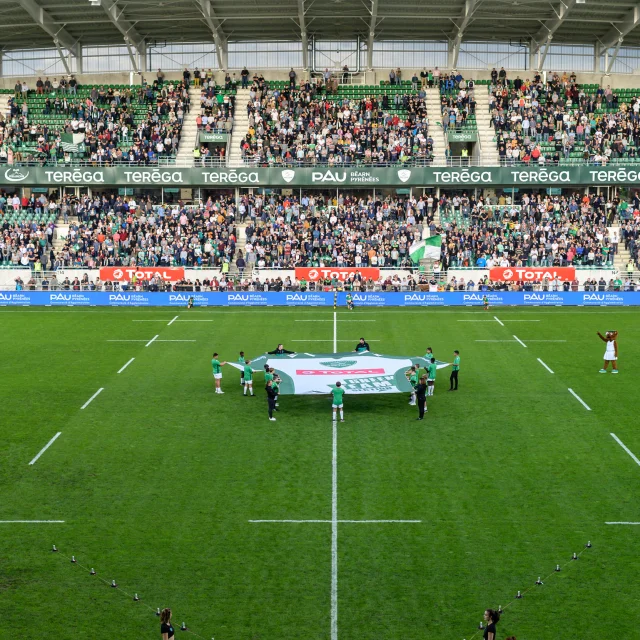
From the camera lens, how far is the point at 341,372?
29.3 metres

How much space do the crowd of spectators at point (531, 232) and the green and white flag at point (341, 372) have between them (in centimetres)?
2880

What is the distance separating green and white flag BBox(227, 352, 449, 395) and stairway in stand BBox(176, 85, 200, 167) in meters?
36.8

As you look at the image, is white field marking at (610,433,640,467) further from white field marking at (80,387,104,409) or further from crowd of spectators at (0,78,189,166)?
crowd of spectators at (0,78,189,166)

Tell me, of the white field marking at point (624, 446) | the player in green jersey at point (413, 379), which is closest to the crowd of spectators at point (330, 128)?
the player in green jersey at point (413, 379)

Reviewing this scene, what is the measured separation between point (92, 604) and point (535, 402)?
1775 centimetres

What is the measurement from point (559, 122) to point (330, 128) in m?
16.9

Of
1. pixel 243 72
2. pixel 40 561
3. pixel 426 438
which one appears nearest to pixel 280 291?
pixel 243 72

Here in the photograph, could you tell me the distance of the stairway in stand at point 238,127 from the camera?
216 feet

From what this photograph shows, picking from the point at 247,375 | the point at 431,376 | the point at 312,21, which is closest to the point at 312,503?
the point at 247,375

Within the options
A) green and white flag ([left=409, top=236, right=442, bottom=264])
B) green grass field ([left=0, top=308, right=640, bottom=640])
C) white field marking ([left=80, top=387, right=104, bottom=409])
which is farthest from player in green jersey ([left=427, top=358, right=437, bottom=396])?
green and white flag ([left=409, top=236, right=442, bottom=264])

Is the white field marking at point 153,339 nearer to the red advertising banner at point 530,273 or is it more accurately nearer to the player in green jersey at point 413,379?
the player in green jersey at point 413,379

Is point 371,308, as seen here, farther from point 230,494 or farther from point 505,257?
point 230,494

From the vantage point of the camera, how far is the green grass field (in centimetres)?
1530

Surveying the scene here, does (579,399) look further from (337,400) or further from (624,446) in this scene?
(337,400)
